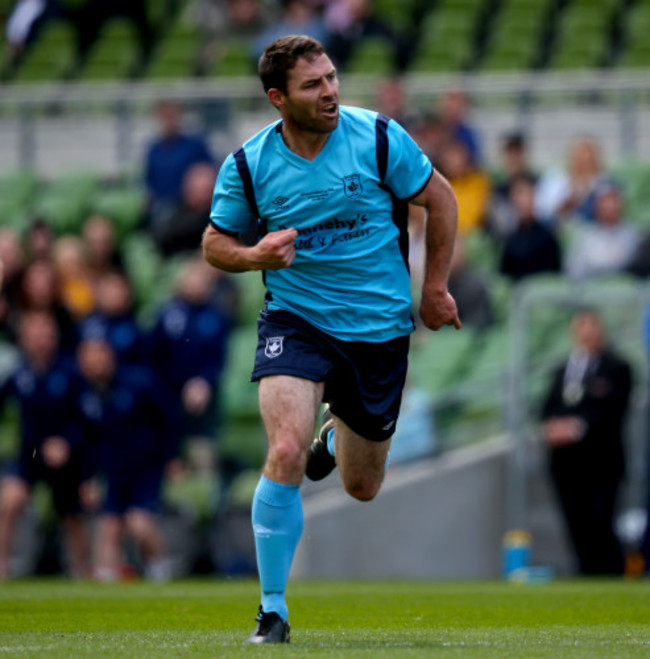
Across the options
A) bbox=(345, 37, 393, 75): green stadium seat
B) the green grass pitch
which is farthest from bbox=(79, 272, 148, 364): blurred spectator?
bbox=(345, 37, 393, 75): green stadium seat

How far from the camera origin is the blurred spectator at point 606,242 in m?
14.5

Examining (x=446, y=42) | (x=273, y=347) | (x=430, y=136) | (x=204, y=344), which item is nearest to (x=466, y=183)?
(x=430, y=136)

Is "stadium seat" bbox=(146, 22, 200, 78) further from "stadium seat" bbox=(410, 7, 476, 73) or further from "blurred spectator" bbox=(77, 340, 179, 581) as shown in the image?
"blurred spectator" bbox=(77, 340, 179, 581)

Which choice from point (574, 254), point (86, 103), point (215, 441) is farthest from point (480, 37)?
point (215, 441)

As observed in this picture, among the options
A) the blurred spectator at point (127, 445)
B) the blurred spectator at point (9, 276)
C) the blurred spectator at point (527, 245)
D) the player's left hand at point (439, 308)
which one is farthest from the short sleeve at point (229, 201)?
the blurred spectator at point (9, 276)

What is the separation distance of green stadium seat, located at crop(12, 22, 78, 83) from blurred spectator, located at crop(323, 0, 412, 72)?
4131 mm

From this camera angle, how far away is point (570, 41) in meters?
19.4

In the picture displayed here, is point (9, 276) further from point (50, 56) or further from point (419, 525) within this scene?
point (50, 56)

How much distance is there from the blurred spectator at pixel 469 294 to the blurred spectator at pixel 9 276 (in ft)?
13.1

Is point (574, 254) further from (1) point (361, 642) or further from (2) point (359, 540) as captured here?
(1) point (361, 642)

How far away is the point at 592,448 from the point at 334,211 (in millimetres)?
6828

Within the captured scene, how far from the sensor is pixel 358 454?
24.4ft

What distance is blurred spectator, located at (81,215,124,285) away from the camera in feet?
53.1

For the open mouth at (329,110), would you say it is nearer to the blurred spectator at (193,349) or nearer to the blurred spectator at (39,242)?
the blurred spectator at (193,349)
